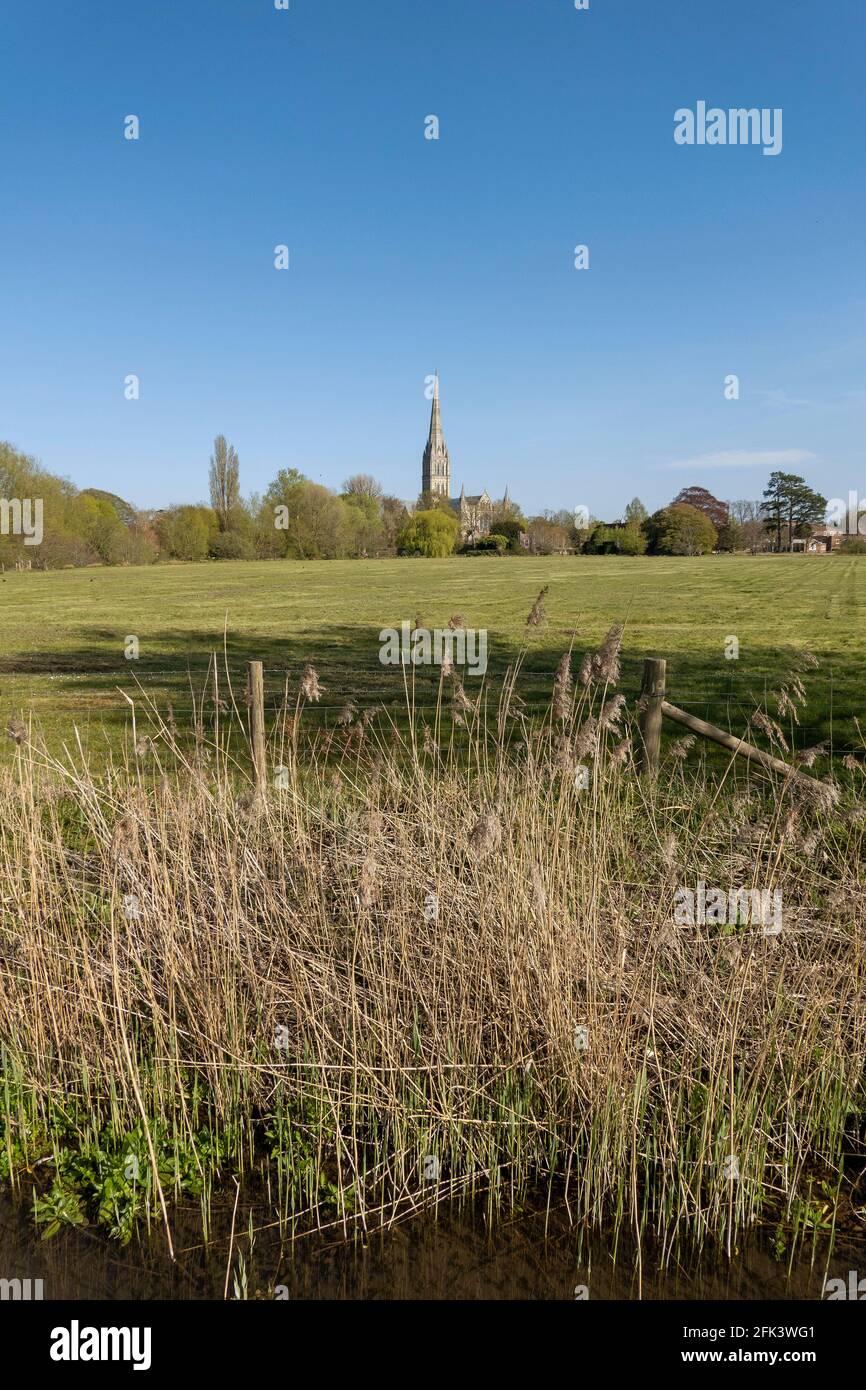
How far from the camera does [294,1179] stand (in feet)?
12.3

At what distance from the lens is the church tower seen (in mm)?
179625

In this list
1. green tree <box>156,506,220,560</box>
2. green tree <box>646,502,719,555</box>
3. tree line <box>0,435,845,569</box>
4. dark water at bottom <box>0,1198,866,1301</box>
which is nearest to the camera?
dark water at bottom <box>0,1198,866,1301</box>

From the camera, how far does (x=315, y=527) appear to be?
72.4 m

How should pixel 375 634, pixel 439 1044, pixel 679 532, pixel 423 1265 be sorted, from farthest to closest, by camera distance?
pixel 679 532, pixel 375 634, pixel 439 1044, pixel 423 1265

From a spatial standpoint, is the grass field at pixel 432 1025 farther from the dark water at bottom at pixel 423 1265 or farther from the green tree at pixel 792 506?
the green tree at pixel 792 506

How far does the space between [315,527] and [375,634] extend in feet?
169

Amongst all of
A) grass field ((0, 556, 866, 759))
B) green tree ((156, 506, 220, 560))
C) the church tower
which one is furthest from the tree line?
the church tower

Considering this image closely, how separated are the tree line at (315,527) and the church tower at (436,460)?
74277 millimetres

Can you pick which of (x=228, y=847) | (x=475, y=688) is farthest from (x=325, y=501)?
(x=228, y=847)

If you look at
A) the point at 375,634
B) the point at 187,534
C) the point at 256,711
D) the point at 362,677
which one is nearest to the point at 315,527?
the point at 187,534

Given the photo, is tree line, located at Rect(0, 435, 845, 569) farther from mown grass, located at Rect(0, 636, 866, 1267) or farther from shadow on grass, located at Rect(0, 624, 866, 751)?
mown grass, located at Rect(0, 636, 866, 1267)

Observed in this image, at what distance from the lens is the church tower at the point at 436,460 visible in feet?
589

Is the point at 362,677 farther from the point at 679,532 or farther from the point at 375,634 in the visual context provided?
the point at 679,532

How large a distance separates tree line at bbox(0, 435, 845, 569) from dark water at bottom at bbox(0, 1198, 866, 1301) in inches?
2075
